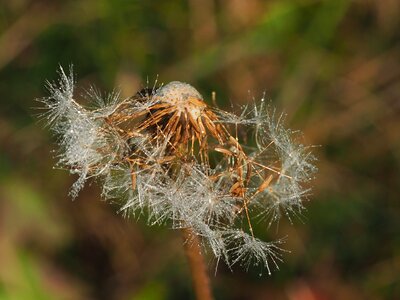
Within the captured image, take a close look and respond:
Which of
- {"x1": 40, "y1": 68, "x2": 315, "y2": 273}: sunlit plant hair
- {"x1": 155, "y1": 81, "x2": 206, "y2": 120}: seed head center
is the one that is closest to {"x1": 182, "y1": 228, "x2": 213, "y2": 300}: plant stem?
{"x1": 40, "y1": 68, "x2": 315, "y2": 273}: sunlit plant hair

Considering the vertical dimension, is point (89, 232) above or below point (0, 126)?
below

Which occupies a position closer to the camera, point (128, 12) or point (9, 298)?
point (9, 298)

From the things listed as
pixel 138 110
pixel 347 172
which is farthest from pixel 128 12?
pixel 138 110

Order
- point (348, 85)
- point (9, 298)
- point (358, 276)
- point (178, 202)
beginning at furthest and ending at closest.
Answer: point (348, 85)
point (358, 276)
point (9, 298)
point (178, 202)

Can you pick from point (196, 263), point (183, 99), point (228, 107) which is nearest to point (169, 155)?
point (183, 99)

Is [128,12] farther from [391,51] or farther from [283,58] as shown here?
[391,51]

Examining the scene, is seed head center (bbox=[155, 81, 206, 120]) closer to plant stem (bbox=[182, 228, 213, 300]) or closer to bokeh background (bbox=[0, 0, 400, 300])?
plant stem (bbox=[182, 228, 213, 300])

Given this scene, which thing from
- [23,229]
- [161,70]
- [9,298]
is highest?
A: [161,70]
